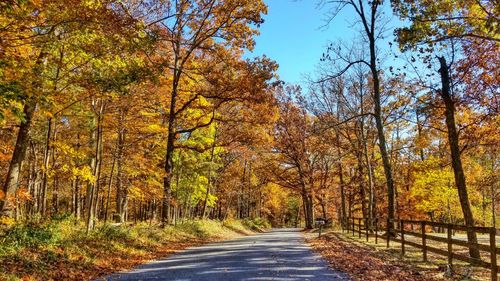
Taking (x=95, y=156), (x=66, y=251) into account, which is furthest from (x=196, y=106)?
(x=66, y=251)

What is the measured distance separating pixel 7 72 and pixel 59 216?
5.88m

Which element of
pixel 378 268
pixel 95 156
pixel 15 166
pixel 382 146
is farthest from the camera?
pixel 95 156

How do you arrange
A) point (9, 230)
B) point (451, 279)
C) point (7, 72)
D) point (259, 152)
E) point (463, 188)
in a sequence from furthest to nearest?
point (259, 152), point (463, 188), point (7, 72), point (9, 230), point (451, 279)

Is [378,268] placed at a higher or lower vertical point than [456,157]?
lower

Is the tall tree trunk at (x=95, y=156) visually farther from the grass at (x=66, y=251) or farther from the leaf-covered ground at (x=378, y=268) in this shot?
the leaf-covered ground at (x=378, y=268)

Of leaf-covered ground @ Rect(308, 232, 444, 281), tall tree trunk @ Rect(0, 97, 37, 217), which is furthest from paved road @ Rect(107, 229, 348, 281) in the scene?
tall tree trunk @ Rect(0, 97, 37, 217)

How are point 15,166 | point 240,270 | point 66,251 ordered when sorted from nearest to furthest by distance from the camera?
point 240,270 → point 66,251 → point 15,166

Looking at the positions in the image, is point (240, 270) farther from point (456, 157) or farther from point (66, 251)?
point (456, 157)

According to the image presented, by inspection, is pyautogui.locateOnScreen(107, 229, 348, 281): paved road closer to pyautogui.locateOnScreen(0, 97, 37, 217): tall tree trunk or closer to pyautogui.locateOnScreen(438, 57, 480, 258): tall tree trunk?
pyautogui.locateOnScreen(438, 57, 480, 258): tall tree trunk

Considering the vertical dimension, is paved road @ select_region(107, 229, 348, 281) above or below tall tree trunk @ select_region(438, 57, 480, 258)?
below

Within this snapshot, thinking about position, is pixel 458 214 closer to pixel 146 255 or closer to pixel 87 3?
pixel 146 255

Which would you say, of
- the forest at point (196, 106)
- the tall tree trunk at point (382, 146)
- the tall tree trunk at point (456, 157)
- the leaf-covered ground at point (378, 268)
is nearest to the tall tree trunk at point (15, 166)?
the forest at point (196, 106)

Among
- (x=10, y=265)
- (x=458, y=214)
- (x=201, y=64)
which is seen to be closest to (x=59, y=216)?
(x=10, y=265)

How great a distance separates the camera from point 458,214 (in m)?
34.9
